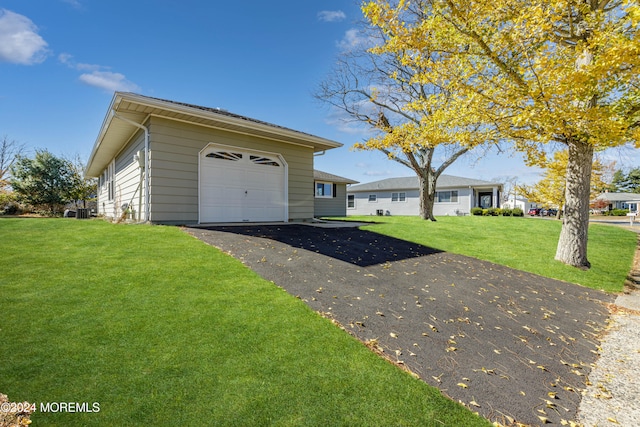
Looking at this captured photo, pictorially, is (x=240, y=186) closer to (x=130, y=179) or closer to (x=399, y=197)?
(x=130, y=179)

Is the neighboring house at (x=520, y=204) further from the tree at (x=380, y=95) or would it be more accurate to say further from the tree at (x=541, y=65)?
the tree at (x=541, y=65)

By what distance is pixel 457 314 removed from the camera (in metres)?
4.05

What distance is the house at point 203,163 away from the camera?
785cm

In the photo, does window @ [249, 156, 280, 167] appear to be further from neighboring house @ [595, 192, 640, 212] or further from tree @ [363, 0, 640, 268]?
neighboring house @ [595, 192, 640, 212]

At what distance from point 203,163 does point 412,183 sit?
79.5 ft

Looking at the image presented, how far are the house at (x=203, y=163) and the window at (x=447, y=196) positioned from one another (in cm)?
2118

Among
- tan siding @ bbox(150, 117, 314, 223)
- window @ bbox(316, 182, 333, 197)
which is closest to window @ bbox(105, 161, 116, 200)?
tan siding @ bbox(150, 117, 314, 223)

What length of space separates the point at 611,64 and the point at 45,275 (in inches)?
354

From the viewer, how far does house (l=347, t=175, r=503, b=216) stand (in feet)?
91.1

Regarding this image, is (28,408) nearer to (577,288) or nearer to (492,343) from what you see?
(492,343)

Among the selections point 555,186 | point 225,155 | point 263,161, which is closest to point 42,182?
point 225,155

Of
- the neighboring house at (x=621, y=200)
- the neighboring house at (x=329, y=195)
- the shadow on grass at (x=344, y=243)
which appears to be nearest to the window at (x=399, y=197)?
the neighboring house at (x=329, y=195)

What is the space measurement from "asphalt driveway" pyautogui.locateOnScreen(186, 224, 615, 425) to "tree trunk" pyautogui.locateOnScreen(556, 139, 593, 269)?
67.3 inches

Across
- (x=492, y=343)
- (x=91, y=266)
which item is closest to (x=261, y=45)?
(x=91, y=266)
